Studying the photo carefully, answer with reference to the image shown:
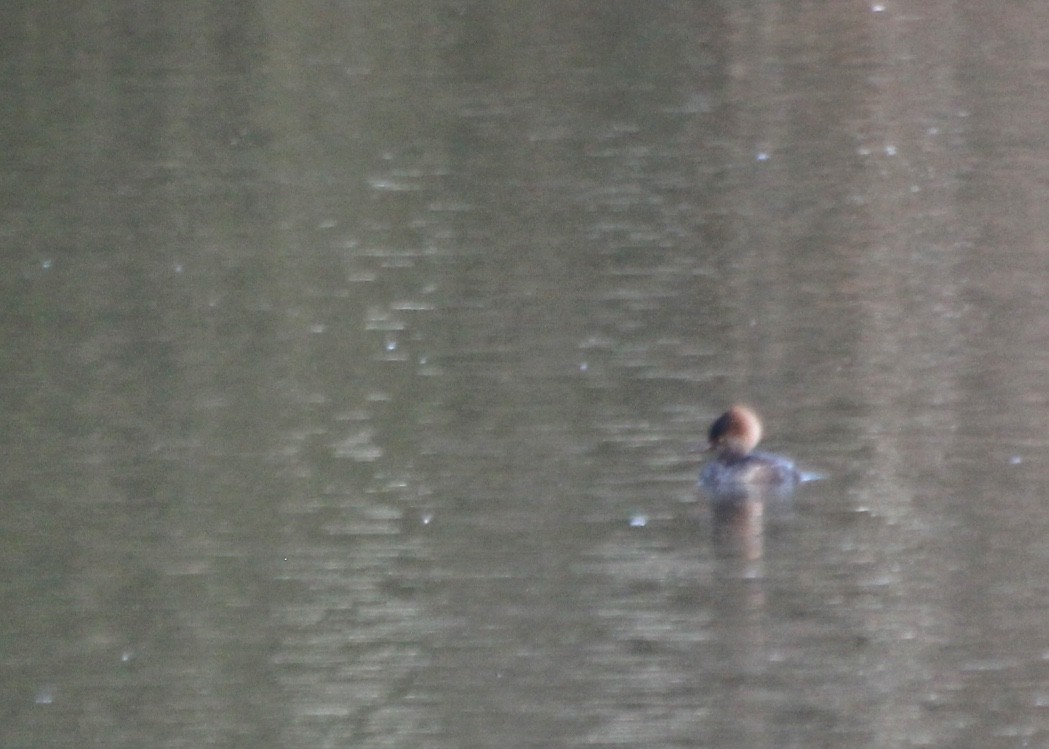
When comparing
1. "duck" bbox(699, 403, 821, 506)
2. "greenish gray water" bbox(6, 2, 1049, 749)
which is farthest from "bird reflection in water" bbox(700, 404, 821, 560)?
"greenish gray water" bbox(6, 2, 1049, 749)

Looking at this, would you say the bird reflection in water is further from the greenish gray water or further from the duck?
the greenish gray water

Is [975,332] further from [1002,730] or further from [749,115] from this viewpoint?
[749,115]

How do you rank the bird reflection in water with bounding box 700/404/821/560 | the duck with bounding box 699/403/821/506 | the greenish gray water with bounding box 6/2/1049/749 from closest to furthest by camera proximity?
A: the greenish gray water with bounding box 6/2/1049/749
the bird reflection in water with bounding box 700/404/821/560
the duck with bounding box 699/403/821/506

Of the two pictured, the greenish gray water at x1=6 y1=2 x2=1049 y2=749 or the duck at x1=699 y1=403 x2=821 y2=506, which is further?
the duck at x1=699 y1=403 x2=821 y2=506

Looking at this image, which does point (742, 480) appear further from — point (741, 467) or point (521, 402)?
point (521, 402)

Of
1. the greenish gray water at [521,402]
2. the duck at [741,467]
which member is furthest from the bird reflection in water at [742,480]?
the greenish gray water at [521,402]

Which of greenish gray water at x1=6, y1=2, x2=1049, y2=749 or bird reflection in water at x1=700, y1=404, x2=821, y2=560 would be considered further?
bird reflection in water at x1=700, y1=404, x2=821, y2=560

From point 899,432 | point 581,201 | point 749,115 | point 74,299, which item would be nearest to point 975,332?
point 899,432

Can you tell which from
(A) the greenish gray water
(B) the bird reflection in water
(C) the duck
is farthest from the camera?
(C) the duck

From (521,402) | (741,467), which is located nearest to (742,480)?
(741,467)

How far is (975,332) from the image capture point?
40.5ft

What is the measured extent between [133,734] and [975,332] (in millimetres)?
6385

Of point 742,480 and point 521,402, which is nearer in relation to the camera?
point 742,480

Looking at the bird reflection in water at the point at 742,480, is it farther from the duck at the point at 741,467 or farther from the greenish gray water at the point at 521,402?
the greenish gray water at the point at 521,402
